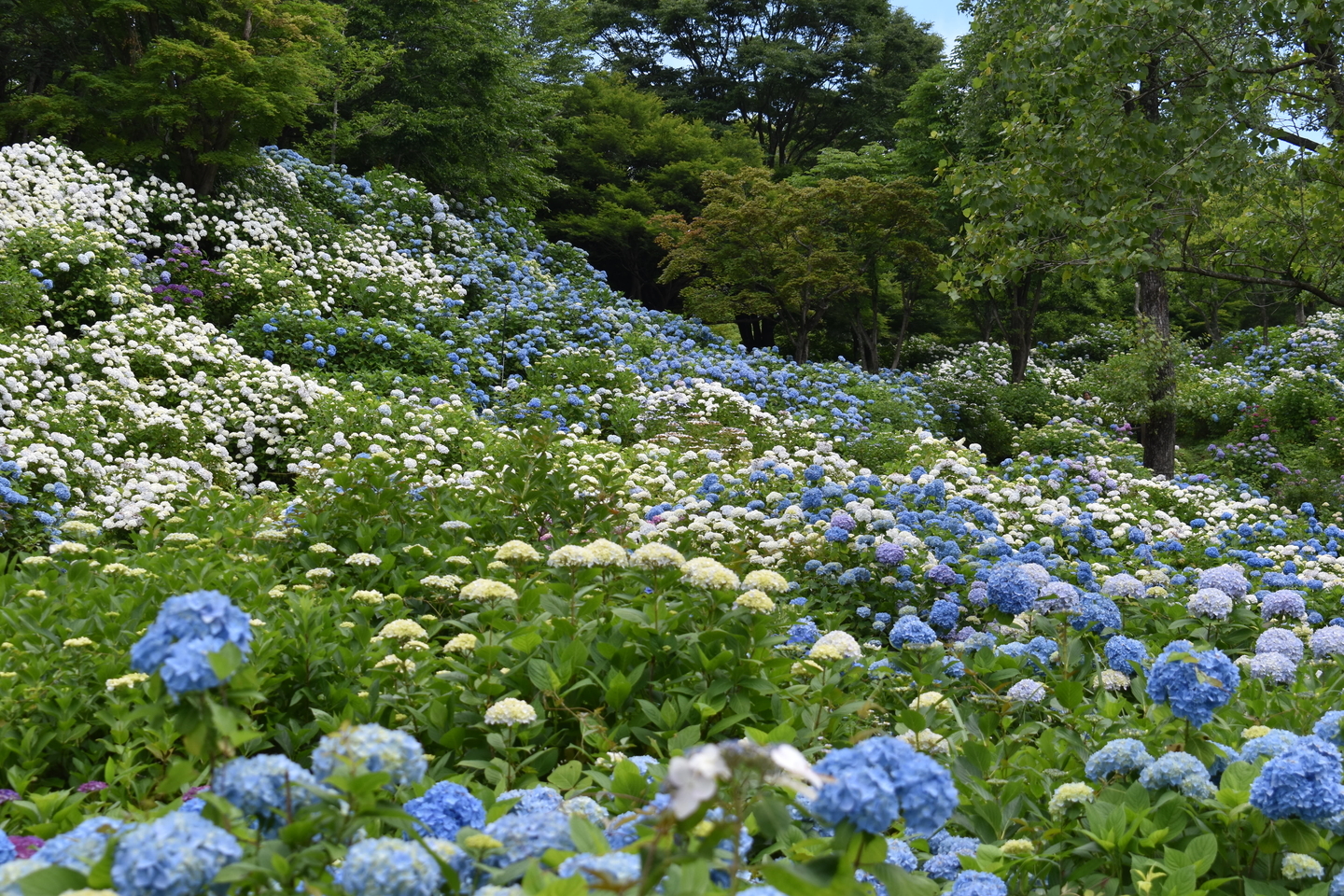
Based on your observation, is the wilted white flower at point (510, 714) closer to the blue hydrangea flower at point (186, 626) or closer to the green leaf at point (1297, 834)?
the blue hydrangea flower at point (186, 626)

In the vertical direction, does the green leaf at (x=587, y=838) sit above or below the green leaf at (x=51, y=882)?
above

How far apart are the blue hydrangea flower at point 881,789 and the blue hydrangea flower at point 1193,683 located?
1143mm

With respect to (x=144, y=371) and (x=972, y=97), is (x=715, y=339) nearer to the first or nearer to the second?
(x=972, y=97)

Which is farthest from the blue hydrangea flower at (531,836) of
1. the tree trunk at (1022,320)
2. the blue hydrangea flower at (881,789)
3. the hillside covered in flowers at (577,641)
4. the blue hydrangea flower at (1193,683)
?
the tree trunk at (1022,320)

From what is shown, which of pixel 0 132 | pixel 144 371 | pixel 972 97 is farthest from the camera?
pixel 972 97

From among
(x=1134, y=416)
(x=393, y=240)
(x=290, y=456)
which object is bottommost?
(x=290, y=456)

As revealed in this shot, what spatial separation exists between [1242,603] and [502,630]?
10.1ft

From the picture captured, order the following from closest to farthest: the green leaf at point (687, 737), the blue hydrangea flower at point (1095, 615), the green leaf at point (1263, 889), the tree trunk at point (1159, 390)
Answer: the green leaf at point (1263, 889) → the green leaf at point (687, 737) → the blue hydrangea flower at point (1095, 615) → the tree trunk at point (1159, 390)

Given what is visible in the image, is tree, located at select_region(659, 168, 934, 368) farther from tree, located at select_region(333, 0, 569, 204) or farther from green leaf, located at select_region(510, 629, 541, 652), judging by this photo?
green leaf, located at select_region(510, 629, 541, 652)

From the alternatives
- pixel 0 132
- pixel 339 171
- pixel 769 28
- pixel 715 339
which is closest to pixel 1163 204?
pixel 715 339

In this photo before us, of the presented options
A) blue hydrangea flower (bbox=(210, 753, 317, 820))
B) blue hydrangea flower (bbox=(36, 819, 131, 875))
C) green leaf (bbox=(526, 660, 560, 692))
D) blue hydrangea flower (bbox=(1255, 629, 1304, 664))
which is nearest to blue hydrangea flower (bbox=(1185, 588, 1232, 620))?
blue hydrangea flower (bbox=(1255, 629, 1304, 664))

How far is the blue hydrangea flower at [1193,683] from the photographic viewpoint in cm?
221

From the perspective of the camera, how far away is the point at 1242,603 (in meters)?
4.00

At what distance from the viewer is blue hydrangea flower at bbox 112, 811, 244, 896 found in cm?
121
